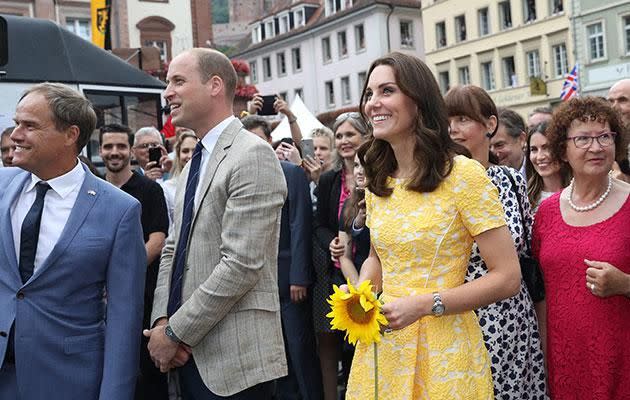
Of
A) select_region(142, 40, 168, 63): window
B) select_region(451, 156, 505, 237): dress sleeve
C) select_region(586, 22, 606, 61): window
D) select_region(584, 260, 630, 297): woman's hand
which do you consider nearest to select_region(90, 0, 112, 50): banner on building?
select_region(142, 40, 168, 63): window

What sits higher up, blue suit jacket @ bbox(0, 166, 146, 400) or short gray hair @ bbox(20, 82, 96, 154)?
short gray hair @ bbox(20, 82, 96, 154)

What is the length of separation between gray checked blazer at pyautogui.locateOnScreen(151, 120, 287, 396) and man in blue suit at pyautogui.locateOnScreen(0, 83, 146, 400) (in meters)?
0.24

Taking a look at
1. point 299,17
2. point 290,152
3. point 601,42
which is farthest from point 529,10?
point 290,152

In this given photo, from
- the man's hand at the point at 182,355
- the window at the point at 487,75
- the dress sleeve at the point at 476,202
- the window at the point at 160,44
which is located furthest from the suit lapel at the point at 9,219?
the window at the point at 487,75

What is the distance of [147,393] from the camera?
5176 mm

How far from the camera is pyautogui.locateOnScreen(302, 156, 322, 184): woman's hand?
6719mm

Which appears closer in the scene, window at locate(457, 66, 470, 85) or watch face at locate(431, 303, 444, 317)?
watch face at locate(431, 303, 444, 317)

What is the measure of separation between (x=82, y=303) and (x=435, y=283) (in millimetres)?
1512

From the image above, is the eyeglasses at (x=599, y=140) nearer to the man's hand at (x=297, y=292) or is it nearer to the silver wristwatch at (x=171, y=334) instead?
the silver wristwatch at (x=171, y=334)

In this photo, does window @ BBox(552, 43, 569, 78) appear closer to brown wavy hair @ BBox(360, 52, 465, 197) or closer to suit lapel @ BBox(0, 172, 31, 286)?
brown wavy hair @ BBox(360, 52, 465, 197)

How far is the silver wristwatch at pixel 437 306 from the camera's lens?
2.72m

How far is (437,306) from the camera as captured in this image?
272cm

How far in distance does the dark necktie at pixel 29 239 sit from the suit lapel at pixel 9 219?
0.03 m

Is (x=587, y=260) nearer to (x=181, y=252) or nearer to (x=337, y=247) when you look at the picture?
(x=181, y=252)
